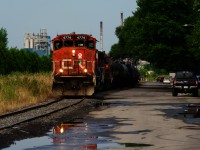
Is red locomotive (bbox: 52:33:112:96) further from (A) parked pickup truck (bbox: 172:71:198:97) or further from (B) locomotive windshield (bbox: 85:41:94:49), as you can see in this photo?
(A) parked pickup truck (bbox: 172:71:198:97)

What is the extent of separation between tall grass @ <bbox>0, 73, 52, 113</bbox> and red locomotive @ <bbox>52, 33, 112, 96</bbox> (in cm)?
151

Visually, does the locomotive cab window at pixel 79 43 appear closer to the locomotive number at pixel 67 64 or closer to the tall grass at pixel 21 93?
the locomotive number at pixel 67 64

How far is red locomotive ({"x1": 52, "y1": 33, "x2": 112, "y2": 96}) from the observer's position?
3441 centimetres

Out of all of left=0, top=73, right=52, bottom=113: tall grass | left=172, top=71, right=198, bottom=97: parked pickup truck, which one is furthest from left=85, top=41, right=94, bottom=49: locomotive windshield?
left=172, top=71, right=198, bottom=97: parked pickup truck

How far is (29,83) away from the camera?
Answer: 119 ft

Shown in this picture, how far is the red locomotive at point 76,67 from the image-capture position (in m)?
34.4

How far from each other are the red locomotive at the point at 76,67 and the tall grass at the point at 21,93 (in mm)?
1510

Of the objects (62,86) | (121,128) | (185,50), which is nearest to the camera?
(121,128)

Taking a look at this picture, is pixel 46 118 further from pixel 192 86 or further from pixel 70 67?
pixel 192 86

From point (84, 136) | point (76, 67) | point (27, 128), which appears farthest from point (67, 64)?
point (84, 136)

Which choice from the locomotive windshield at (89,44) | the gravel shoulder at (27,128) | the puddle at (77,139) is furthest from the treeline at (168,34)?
the puddle at (77,139)

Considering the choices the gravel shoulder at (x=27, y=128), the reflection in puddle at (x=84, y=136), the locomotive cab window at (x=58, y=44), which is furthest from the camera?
the locomotive cab window at (x=58, y=44)

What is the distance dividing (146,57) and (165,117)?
38.5 metres

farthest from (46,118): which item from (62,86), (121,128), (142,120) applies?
(62,86)
